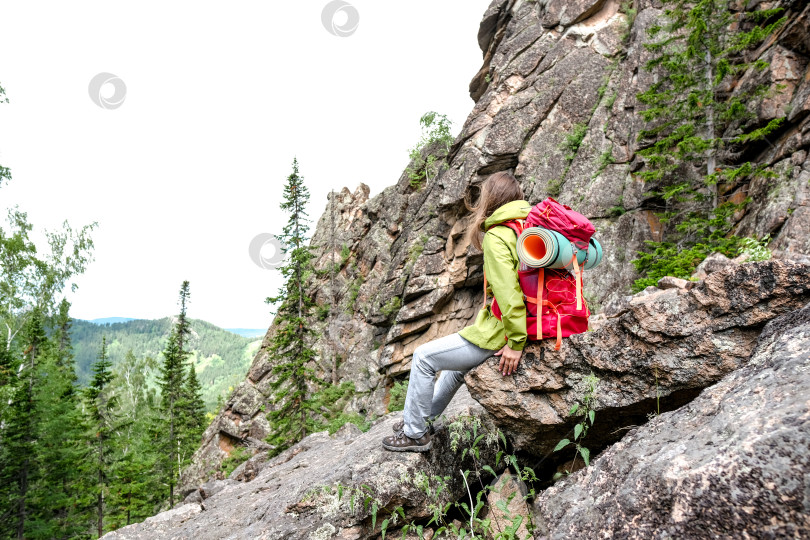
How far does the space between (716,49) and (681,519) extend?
14.4 metres

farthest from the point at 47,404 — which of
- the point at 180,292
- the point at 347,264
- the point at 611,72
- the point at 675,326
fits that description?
the point at 611,72

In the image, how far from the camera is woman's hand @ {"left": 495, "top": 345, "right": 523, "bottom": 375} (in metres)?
3.50

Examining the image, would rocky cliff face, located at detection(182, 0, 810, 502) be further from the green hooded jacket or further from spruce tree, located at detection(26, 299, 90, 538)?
spruce tree, located at detection(26, 299, 90, 538)

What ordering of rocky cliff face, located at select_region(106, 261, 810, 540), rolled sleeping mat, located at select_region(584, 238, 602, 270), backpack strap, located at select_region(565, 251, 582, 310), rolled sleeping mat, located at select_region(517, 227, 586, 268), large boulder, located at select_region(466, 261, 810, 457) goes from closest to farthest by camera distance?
rocky cliff face, located at select_region(106, 261, 810, 540) < large boulder, located at select_region(466, 261, 810, 457) < rolled sleeping mat, located at select_region(517, 227, 586, 268) < backpack strap, located at select_region(565, 251, 582, 310) < rolled sleeping mat, located at select_region(584, 238, 602, 270)

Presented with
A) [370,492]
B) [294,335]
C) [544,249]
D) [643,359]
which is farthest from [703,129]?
[294,335]

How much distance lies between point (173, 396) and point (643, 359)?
107 ft

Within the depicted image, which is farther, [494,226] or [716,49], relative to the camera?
[716,49]

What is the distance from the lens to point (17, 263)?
2262 cm

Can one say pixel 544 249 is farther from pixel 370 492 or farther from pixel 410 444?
pixel 370 492

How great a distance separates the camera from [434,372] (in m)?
3.82

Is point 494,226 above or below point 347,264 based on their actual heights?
below

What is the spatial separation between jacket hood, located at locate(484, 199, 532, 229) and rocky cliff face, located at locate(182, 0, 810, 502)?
122 centimetres

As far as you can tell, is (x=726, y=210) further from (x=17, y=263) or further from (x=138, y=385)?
(x=138, y=385)

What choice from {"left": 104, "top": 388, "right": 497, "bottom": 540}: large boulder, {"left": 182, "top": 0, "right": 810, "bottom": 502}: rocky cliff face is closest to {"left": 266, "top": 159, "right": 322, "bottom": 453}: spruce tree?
{"left": 182, "top": 0, "right": 810, "bottom": 502}: rocky cliff face
